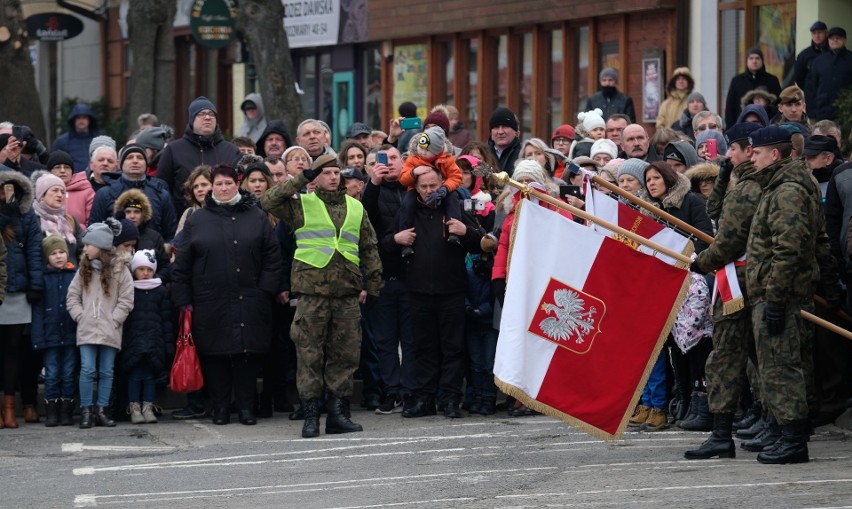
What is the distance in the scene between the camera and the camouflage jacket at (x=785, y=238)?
415 inches

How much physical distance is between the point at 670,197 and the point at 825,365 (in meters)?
1.63

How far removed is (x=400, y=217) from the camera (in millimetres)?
13875

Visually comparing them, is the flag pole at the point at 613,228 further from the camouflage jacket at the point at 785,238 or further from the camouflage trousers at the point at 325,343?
the camouflage trousers at the point at 325,343

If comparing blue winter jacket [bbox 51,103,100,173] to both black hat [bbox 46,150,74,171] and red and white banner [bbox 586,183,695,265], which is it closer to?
black hat [bbox 46,150,74,171]

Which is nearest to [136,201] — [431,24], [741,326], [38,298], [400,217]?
[38,298]

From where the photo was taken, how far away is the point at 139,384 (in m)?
13.9

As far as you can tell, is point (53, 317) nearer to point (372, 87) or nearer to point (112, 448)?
point (112, 448)

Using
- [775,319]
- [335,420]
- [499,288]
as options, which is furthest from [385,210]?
[775,319]

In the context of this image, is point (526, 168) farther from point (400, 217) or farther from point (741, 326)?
point (741, 326)

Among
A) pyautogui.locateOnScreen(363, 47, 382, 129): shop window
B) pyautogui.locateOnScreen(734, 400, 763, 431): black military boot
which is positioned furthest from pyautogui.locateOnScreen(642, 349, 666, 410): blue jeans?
pyautogui.locateOnScreen(363, 47, 382, 129): shop window

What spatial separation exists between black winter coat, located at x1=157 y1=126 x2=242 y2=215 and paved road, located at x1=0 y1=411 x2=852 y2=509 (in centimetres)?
277

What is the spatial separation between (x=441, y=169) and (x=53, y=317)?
3.23 metres

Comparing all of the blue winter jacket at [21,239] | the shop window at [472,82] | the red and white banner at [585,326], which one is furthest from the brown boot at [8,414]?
the shop window at [472,82]

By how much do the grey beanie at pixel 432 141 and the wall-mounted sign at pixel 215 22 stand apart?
1007 cm
